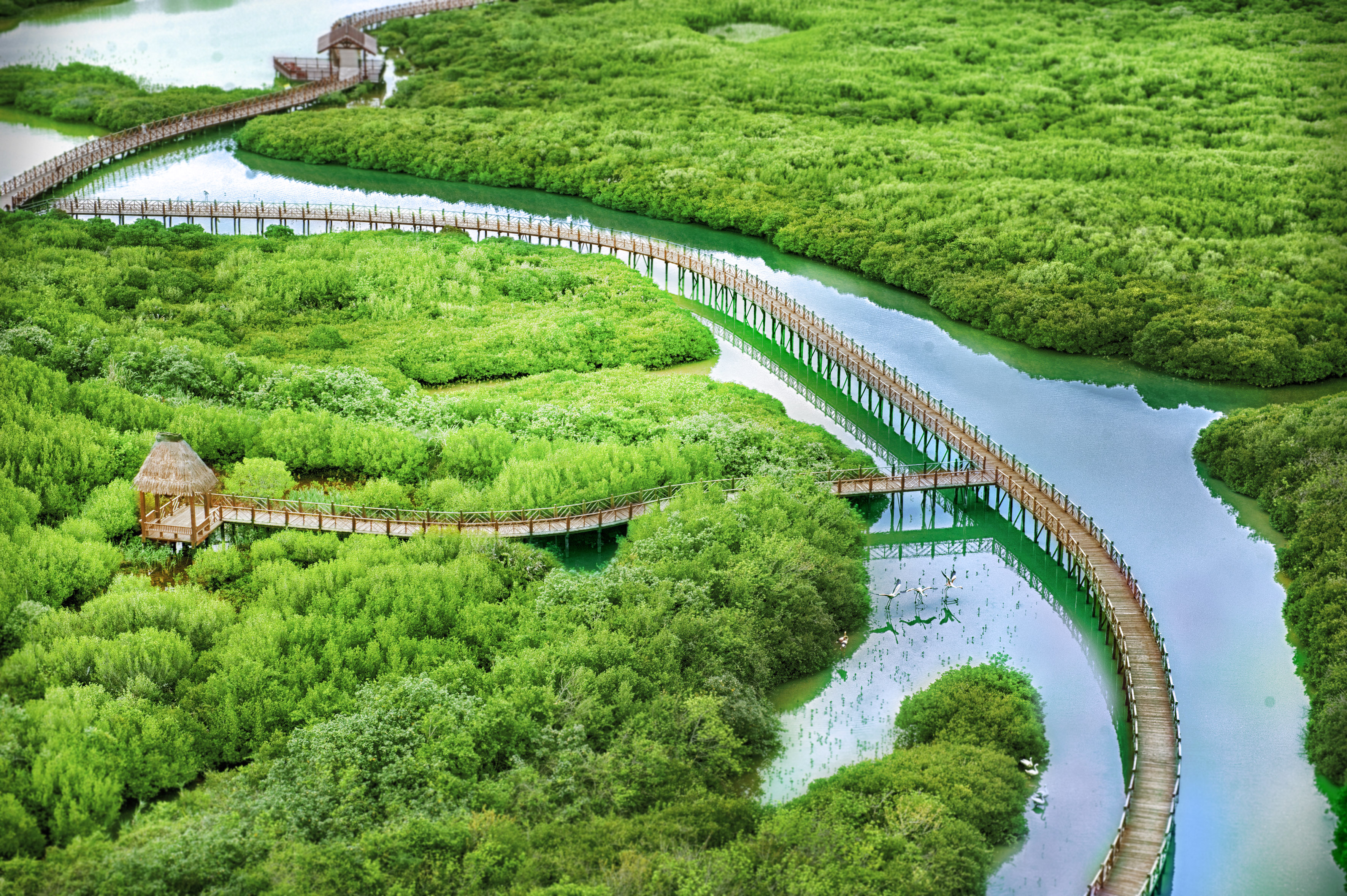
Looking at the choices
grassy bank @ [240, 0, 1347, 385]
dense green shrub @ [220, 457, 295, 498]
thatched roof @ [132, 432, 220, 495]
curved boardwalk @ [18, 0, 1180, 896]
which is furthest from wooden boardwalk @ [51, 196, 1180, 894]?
→ thatched roof @ [132, 432, 220, 495]

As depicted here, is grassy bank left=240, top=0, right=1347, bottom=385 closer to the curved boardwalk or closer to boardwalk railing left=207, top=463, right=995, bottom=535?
the curved boardwalk

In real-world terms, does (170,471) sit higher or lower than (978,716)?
higher

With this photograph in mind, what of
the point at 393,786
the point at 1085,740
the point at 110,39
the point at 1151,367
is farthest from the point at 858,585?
the point at 110,39

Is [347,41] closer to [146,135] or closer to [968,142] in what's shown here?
[146,135]

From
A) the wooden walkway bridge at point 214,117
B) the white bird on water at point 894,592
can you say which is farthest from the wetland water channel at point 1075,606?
the wooden walkway bridge at point 214,117

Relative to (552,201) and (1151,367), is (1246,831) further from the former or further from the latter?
(552,201)

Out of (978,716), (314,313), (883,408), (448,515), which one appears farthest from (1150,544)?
(314,313)

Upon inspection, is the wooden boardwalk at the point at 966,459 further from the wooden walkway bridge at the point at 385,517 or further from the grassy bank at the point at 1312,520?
the grassy bank at the point at 1312,520
